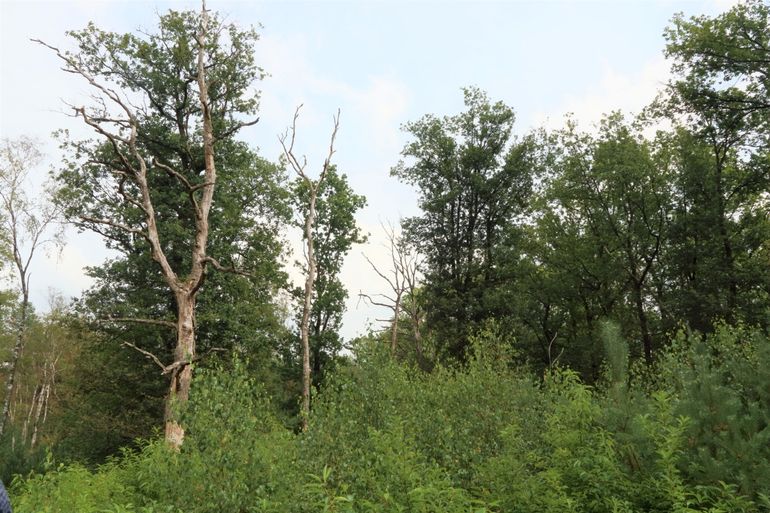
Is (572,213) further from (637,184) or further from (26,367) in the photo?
(26,367)

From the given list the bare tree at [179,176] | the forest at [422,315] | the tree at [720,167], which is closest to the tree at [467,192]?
the forest at [422,315]

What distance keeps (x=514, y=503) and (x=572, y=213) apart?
26.5 m

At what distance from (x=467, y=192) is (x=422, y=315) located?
778 centimetres

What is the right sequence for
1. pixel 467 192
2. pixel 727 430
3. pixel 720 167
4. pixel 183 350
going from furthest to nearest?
pixel 467 192 → pixel 720 167 → pixel 183 350 → pixel 727 430

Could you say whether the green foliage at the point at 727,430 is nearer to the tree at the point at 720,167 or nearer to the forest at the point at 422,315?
the forest at the point at 422,315

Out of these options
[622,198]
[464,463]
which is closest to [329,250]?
[622,198]

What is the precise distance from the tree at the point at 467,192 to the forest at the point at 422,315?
0.13 metres

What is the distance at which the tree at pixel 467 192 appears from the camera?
2842 centimetres

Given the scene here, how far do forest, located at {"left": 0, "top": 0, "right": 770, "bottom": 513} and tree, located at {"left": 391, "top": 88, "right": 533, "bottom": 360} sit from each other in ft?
0.41

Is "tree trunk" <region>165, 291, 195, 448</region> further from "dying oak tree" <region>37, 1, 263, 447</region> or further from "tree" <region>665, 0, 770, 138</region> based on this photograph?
"tree" <region>665, 0, 770, 138</region>

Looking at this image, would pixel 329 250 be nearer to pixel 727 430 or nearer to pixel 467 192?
pixel 467 192

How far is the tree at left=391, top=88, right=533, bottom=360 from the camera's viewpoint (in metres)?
28.4

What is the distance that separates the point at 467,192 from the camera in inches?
1161

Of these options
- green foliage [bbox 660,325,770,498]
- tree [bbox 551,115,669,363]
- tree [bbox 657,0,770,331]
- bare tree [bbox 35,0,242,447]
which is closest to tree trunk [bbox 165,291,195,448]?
bare tree [bbox 35,0,242,447]
